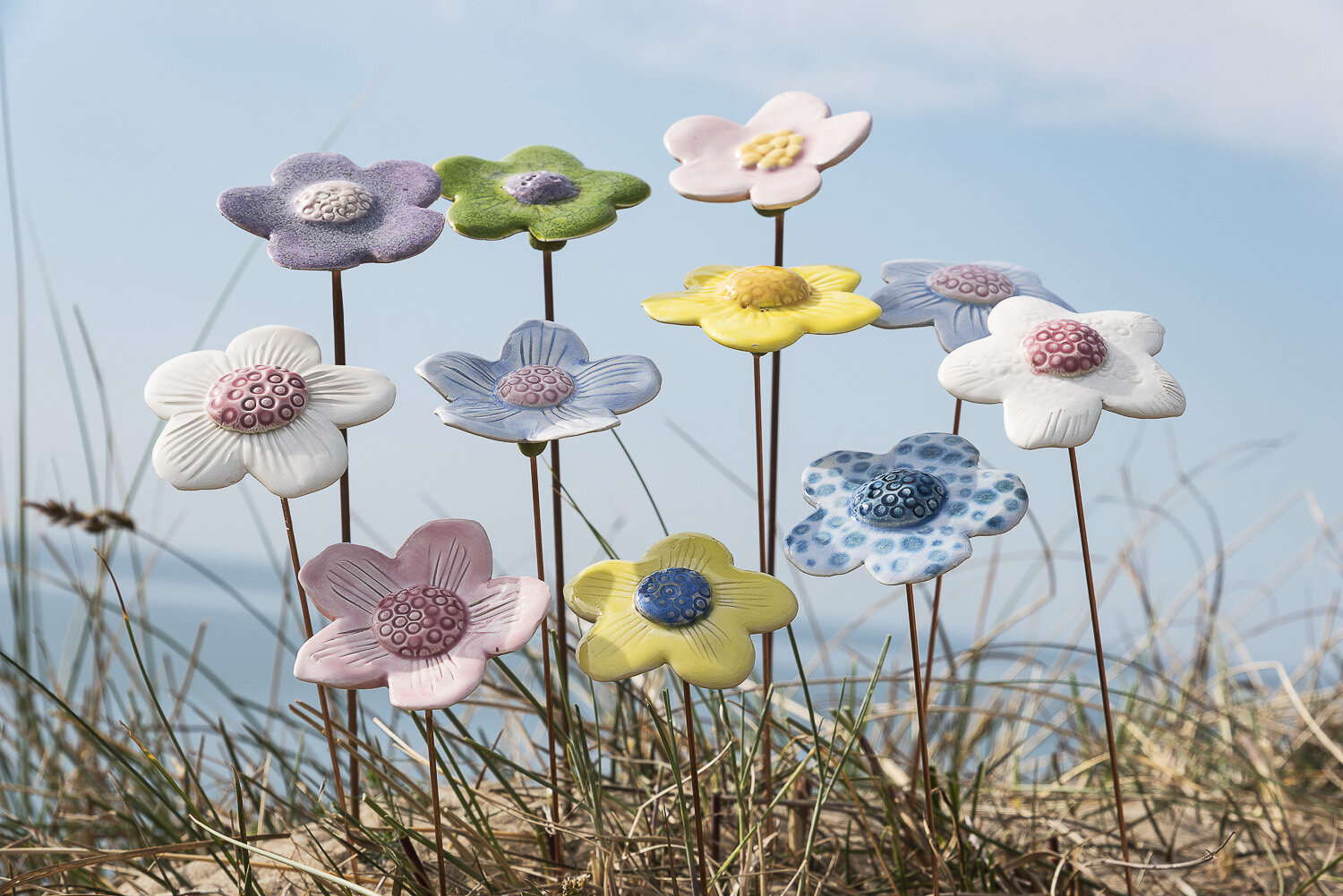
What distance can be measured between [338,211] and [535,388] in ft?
1.11

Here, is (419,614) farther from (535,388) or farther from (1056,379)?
(1056,379)

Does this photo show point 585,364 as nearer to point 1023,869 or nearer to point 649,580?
point 649,580

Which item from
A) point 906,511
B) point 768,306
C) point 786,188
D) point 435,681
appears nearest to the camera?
point 435,681

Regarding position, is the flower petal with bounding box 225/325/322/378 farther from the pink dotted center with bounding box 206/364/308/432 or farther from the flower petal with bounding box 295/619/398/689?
the flower petal with bounding box 295/619/398/689

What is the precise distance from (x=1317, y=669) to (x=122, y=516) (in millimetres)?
2573

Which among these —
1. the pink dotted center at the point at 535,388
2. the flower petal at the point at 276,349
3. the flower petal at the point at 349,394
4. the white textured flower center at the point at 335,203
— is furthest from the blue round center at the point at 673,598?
the white textured flower center at the point at 335,203

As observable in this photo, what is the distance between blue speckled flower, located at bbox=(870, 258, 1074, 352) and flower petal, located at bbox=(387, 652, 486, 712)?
2.06ft

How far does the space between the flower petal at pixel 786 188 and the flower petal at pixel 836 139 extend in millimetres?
21

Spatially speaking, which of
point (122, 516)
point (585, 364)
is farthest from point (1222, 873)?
point (122, 516)

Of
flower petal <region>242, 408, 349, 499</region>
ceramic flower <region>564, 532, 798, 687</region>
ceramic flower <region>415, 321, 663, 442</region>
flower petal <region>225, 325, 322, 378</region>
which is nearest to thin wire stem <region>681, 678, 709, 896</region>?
ceramic flower <region>564, 532, 798, 687</region>

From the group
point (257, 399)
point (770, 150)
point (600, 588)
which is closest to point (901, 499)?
point (600, 588)

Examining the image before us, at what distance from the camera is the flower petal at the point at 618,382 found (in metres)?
1.18

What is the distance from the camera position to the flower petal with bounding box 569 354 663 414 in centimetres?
118

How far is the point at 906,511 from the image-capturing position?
3.71ft
